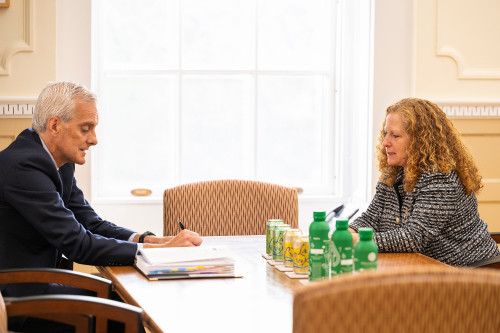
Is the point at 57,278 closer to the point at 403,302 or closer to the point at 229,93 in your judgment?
the point at 403,302

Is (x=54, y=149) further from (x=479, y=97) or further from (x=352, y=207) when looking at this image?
(x=479, y=97)

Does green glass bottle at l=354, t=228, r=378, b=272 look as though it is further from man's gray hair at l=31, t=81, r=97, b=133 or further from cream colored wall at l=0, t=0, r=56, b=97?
cream colored wall at l=0, t=0, r=56, b=97

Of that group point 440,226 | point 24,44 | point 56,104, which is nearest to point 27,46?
point 24,44

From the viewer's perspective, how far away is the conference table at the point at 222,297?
5.56 feet

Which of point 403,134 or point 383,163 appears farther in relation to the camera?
point 383,163

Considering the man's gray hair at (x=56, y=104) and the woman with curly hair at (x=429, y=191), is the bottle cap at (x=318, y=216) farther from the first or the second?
the man's gray hair at (x=56, y=104)

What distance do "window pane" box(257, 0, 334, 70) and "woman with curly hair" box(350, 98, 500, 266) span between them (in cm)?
142

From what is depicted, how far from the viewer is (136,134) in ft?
13.8

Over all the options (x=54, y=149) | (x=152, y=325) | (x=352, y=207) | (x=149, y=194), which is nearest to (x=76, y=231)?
(x=54, y=149)

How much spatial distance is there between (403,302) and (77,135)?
1757mm

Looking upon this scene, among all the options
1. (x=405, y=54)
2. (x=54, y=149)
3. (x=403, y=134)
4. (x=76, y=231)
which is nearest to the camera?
(x=76, y=231)

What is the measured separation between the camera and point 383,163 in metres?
3.07

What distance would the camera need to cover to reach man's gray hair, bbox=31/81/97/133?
261cm

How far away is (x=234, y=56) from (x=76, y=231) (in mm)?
2065
